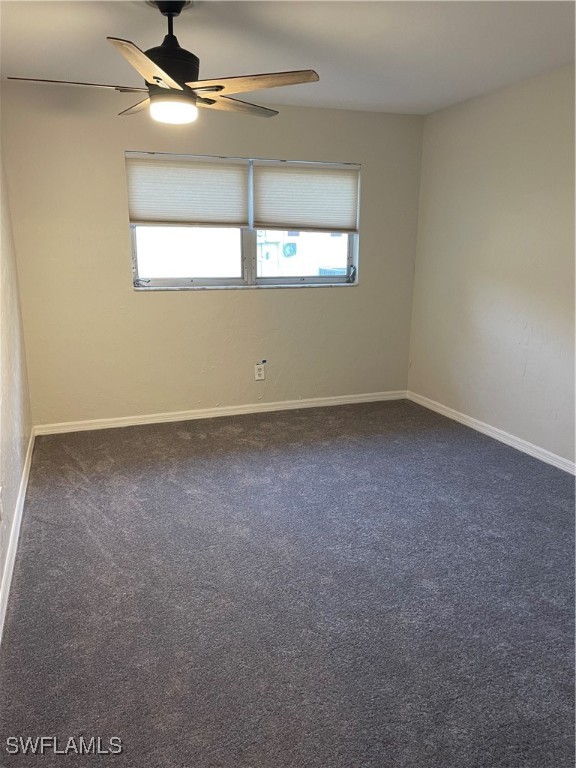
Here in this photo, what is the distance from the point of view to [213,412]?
4.34 m

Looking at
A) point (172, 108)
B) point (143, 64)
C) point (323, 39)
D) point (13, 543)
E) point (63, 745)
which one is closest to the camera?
point (63, 745)

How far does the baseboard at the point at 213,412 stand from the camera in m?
3.98

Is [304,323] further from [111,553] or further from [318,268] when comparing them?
[111,553]

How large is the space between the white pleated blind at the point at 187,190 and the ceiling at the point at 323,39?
0.58m

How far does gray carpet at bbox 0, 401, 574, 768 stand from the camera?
5.10 feet

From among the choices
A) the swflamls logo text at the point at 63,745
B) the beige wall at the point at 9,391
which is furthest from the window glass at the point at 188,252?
the swflamls logo text at the point at 63,745

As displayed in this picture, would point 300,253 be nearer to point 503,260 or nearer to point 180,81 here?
point 503,260

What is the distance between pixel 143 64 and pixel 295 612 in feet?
6.98

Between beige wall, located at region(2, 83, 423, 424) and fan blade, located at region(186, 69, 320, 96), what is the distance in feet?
5.58

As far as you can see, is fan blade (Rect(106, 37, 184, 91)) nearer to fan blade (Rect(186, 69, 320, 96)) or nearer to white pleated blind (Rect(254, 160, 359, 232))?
fan blade (Rect(186, 69, 320, 96))

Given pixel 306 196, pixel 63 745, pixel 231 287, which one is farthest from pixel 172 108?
pixel 63 745

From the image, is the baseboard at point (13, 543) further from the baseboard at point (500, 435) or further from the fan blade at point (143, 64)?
the baseboard at point (500, 435)

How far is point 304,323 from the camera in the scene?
14.5 ft

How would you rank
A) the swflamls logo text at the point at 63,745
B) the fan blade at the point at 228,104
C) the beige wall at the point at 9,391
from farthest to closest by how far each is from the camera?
the fan blade at the point at 228,104 < the beige wall at the point at 9,391 < the swflamls logo text at the point at 63,745
